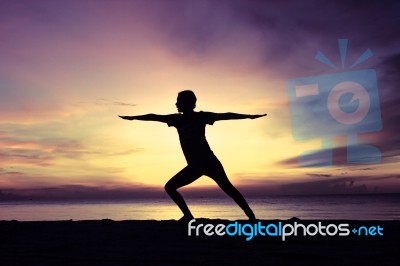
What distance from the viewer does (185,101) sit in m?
6.30

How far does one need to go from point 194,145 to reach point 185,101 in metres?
0.76

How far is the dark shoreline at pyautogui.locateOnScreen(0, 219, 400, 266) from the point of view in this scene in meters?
3.85

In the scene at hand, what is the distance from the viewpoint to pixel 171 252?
14.2 feet

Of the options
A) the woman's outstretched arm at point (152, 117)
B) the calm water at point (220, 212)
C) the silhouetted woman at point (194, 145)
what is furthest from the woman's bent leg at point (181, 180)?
the calm water at point (220, 212)

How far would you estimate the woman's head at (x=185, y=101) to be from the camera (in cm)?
630

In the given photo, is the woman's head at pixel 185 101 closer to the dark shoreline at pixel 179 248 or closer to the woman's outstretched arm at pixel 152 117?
the woman's outstretched arm at pixel 152 117

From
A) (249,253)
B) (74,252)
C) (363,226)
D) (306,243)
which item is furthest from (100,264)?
(363,226)

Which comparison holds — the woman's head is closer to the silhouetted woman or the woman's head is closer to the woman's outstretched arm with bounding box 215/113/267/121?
the silhouetted woman

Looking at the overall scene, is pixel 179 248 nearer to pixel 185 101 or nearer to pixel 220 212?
pixel 185 101

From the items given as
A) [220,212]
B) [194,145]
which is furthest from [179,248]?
[220,212]

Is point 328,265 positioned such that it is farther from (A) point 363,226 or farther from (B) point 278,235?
(A) point 363,226

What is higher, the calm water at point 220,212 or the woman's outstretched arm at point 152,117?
the woman's outstretched arm at point 152,117

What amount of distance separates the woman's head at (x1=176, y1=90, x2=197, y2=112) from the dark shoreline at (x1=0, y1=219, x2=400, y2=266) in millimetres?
2008

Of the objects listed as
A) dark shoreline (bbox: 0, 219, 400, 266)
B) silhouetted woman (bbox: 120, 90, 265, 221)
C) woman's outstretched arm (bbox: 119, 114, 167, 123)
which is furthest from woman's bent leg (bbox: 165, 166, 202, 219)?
woman's outstretched arm (bbox: 119, 114, 167, 123)
